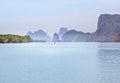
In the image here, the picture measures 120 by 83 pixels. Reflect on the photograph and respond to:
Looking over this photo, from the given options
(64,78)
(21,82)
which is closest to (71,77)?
(64,78)

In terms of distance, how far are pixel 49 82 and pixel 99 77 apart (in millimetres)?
5395

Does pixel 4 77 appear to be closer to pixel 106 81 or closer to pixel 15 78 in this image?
pixel 15 78

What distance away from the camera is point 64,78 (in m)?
30.3

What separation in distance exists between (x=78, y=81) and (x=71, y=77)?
8.46 feet

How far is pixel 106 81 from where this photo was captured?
28.6 m

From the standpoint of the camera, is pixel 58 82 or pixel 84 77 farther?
pixel 84 77

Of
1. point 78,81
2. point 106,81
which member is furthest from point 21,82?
point 106,81

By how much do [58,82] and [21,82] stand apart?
9.95 feet

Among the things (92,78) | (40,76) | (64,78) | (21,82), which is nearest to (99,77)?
(92,78)

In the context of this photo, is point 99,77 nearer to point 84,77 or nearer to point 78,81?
point 84,77

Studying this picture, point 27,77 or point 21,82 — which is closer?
point 21,82

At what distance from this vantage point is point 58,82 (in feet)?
92.0

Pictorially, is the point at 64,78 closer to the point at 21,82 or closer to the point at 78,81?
the point at 78,81

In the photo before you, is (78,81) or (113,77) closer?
(78,81)
